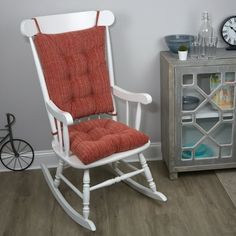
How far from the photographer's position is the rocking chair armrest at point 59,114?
2.02 metres

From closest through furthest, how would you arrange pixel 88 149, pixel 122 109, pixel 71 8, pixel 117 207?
pixel 88 149, pixel 117 207, pixel 71 8, pixel 122 109

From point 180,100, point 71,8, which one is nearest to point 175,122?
point 180,100

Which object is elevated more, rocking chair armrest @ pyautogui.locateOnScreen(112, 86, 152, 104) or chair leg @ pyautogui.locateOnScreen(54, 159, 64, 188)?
rocking chair armrest @ pyautogui.locateOnScreen(112, 86, 152, 104)

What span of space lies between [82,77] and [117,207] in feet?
2.74

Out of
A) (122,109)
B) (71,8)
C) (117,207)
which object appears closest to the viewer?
(117,207)

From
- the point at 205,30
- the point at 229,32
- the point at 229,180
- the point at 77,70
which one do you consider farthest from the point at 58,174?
the point at 229,32

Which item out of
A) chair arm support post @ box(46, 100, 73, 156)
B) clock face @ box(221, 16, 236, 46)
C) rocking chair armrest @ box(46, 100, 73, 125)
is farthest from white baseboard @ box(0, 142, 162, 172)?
clock face @ box(221, 16, 236, 46)

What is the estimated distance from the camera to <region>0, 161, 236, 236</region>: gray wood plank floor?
7.25ft

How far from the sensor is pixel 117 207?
243cm

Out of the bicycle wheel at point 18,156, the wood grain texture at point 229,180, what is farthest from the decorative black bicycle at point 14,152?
the wood grain texture at point 229,180

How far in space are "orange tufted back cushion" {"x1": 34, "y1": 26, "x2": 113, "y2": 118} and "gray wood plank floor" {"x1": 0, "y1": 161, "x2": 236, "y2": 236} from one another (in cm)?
58

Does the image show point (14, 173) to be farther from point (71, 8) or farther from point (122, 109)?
point (71, 8)

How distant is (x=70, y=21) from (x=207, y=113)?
1066mm

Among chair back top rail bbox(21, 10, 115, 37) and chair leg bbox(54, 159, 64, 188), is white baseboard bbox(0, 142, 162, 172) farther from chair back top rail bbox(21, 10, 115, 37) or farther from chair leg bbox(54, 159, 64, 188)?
chair back top rail bbox(21, 10, 115, 37)
